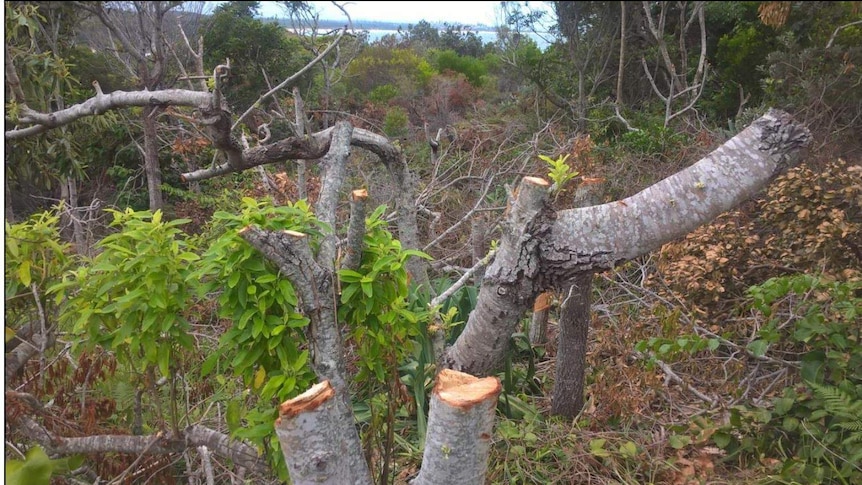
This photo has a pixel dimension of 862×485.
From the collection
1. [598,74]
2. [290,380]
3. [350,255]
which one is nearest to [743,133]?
[598,74]

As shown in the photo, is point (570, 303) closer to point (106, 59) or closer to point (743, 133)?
point (743, 133)

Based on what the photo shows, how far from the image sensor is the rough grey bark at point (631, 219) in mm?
1735

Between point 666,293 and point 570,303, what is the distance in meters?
1.70

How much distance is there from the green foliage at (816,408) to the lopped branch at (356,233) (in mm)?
1736

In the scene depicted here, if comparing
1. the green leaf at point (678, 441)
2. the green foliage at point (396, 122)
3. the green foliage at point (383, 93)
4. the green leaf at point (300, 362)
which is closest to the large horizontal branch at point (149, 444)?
the green leaf at point (300, 362)

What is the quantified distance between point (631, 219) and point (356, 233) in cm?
94

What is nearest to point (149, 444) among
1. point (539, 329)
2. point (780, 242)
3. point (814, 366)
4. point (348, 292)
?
point (348, 292)

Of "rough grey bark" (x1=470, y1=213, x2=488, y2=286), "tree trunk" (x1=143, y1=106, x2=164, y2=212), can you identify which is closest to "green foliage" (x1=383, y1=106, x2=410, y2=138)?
"rough grey bark" (x1=470, y1=213, x2=488, y2=286)

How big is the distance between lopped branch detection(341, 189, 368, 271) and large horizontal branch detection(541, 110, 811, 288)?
0.65 metres

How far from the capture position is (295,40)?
1.77 meters

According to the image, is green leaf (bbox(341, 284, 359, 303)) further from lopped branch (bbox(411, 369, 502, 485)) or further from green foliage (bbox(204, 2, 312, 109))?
green foliage (bbox(204, 2, 312, 109))

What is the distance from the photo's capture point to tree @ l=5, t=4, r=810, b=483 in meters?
1.71

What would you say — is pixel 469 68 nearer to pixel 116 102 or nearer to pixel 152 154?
pixel 152 154

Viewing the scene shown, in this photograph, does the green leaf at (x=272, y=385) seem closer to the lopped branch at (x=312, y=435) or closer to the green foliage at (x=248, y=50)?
the lopped branch at (x=312, y=435)
